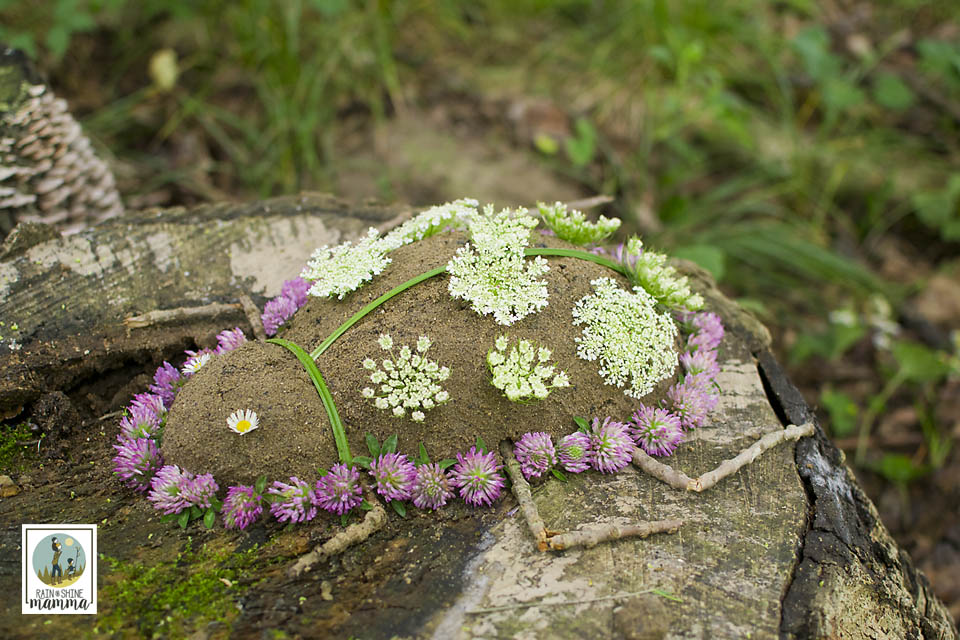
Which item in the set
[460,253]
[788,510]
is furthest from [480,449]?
[788,510]

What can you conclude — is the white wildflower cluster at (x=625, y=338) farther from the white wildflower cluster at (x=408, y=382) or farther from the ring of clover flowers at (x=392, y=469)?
the white wildflower cluster at (x=408, y=382)

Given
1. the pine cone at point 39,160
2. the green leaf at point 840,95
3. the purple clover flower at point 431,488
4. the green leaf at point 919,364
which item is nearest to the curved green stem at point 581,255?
the purple clover flower at point 431,488

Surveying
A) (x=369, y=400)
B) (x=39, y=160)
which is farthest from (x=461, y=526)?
(x=39, y=160)

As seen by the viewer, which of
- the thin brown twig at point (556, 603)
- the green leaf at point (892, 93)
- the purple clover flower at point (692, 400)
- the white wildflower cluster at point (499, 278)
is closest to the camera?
the thin brown twig at point (556, 603)

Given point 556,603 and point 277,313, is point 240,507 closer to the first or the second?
point 277,313

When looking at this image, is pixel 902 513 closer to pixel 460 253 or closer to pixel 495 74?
pixel 460 253

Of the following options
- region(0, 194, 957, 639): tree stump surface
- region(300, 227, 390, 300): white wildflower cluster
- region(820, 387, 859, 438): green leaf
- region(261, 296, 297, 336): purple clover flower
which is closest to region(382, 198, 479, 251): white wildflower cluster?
region(300, 227, 390, 300): white wildflower cluster
